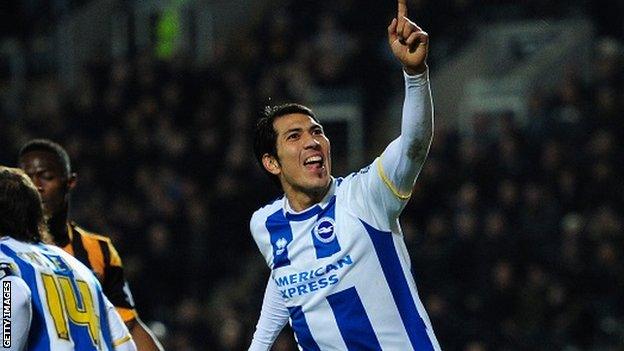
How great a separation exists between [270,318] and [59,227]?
4.31ft

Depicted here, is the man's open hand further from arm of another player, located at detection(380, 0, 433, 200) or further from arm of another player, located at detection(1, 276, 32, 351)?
arm of another player, located at detection(1, 276, 32, 351)

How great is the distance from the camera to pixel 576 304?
10938 mm

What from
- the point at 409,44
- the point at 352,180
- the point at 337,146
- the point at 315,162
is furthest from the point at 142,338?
the point at 337,146

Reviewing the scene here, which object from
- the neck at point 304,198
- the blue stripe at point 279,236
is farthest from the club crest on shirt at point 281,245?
the neck at point 304,198

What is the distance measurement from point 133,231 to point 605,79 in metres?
4.42

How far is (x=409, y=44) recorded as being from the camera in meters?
4.70

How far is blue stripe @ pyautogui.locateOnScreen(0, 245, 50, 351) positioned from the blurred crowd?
5905 millimetres

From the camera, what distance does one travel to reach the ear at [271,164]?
551 centimetres

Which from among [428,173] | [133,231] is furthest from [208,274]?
[428,173]

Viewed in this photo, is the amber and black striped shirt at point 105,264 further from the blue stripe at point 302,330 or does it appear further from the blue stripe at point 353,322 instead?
the blue stripe at point 353,322

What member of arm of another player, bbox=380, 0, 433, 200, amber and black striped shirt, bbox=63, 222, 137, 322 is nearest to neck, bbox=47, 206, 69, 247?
amber and black striped shirt, bbox=63, 222, 137, 322

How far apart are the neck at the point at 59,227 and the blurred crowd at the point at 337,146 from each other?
4.46 m

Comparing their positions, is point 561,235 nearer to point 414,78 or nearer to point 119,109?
point 119,109

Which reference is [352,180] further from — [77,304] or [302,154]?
[77,304]
